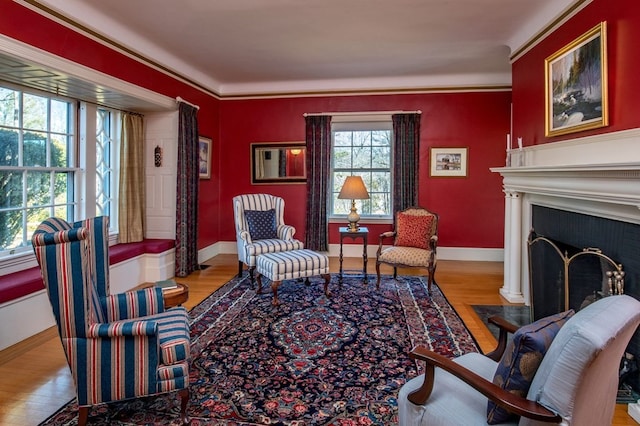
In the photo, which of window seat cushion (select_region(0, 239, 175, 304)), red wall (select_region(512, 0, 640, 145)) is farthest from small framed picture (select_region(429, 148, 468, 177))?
window seat cushion (select_region(0, 239, 175, 304))

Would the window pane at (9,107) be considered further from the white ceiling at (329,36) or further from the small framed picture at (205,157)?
the small framed picture at (205,157)

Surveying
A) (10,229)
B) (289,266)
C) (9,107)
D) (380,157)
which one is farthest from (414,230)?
(9,107)

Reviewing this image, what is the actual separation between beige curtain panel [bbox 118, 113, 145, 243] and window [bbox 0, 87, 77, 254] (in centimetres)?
63

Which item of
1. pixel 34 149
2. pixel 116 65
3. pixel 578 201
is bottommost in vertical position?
pixel 578 201

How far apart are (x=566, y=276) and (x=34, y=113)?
4.74 metres

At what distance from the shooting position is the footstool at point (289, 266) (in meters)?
3.84

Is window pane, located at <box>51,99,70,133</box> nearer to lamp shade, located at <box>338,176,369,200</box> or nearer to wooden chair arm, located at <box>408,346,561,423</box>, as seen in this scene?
lamp shade, located at <box>338,176,369,200</box>

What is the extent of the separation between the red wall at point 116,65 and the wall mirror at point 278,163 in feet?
2.15

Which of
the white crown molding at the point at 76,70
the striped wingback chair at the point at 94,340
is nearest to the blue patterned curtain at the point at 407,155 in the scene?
the white crown molding at the point at 76,70

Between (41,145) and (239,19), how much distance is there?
2.24 m

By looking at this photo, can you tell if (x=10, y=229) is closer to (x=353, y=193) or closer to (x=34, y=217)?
(x=34, y=217)

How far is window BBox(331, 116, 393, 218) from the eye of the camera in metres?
6.22

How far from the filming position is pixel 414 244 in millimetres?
4609

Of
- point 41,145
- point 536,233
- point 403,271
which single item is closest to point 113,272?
point 41,145
